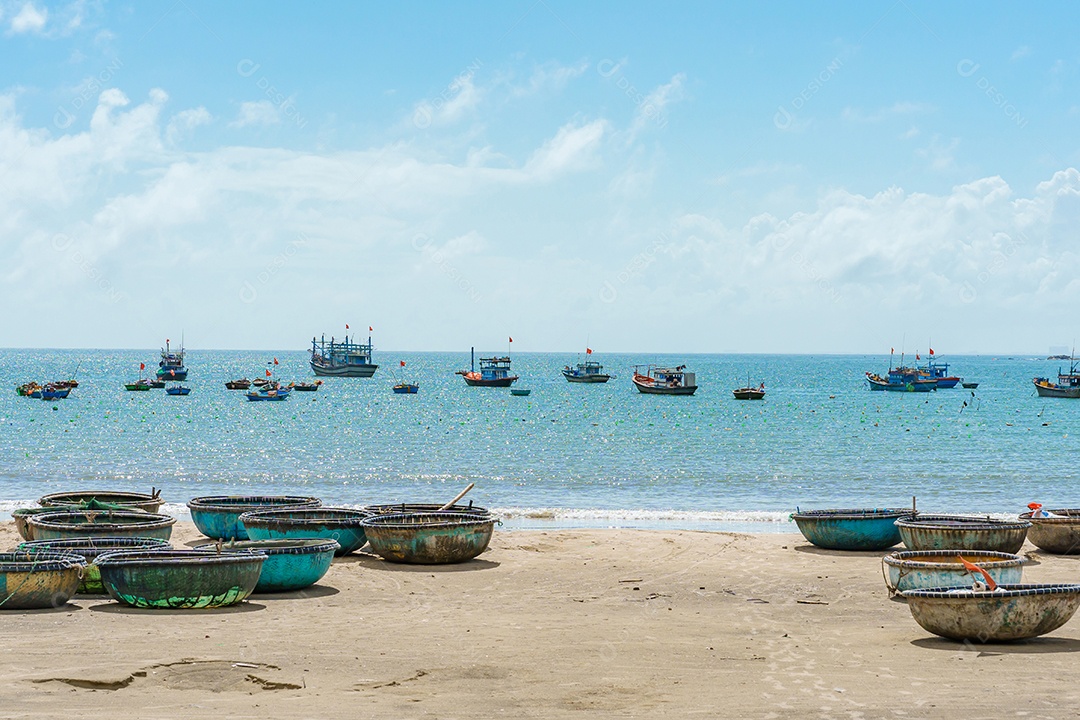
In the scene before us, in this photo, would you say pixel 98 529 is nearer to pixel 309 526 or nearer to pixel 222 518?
pixel 222 518

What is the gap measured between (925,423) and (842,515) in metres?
55.8

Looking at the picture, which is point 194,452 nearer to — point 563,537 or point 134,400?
point 563,537

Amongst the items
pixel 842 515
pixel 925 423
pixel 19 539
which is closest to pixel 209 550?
pixel 19 539

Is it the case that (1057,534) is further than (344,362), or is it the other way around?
(344,362)

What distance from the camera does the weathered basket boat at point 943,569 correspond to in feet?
43.7

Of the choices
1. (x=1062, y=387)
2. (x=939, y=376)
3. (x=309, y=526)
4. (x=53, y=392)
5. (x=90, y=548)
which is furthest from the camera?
(x=939, y=376)

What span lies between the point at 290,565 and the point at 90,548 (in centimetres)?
267

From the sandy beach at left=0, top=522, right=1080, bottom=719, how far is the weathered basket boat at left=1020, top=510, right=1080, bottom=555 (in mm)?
2654

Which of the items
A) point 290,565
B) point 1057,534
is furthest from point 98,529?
point 1057,534

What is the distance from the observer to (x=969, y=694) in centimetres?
947

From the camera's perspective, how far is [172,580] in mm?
13117

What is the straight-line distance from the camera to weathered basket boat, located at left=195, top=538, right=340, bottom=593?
→ 14.6 m

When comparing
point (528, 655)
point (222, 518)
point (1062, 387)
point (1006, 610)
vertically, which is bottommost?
point (528, 655)

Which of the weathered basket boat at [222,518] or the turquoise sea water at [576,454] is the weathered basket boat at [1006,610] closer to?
the weathered basket boat at [222,518]
